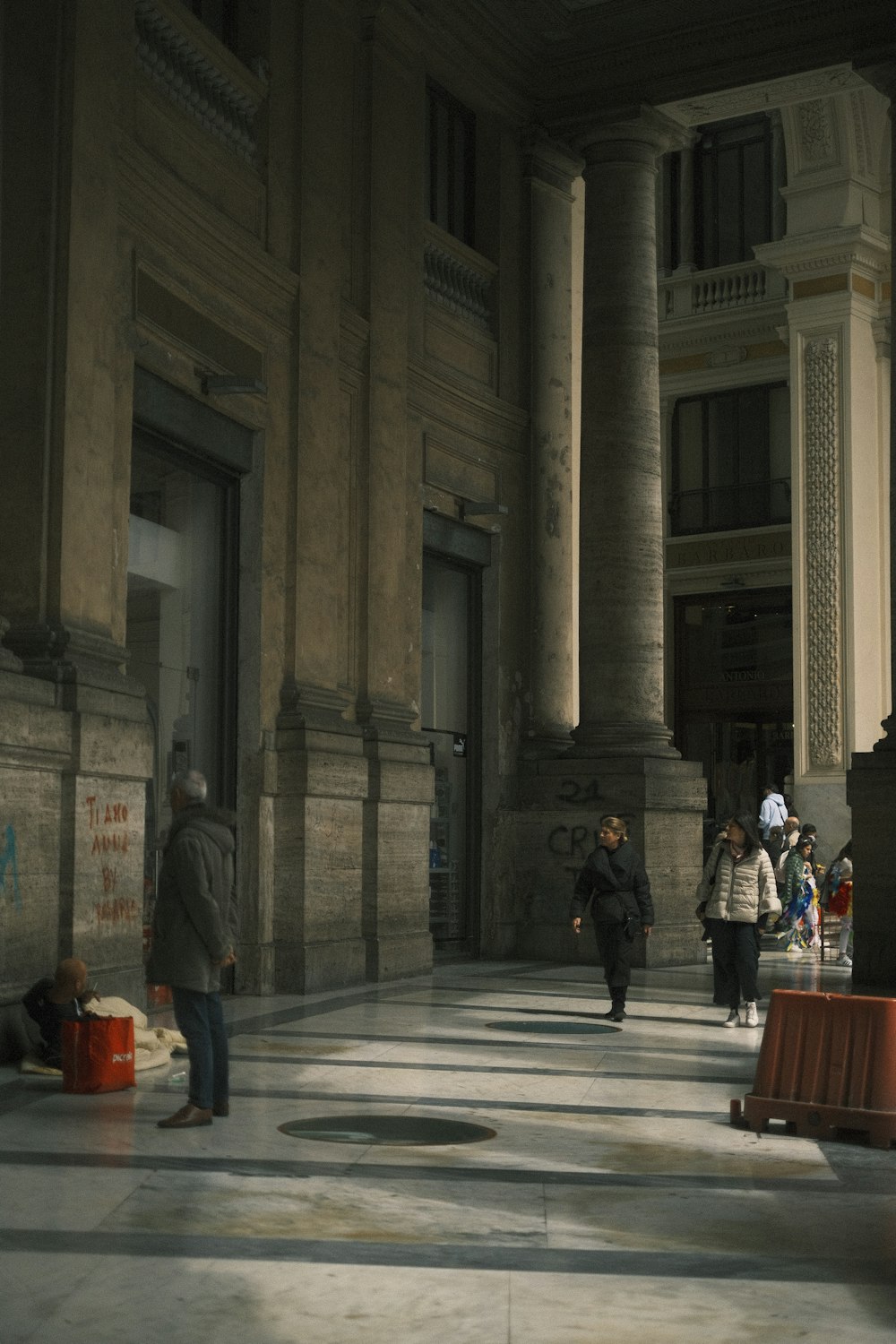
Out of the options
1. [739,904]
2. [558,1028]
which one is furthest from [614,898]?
[558,1028]

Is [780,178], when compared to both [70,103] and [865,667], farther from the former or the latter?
[70,103]

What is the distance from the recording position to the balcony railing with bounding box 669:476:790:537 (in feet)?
112

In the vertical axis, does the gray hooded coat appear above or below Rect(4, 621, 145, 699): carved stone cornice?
below

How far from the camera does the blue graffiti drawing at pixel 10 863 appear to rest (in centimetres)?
1061

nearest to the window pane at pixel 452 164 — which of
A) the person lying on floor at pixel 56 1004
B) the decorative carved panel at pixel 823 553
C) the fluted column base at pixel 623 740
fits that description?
the fluted column base at pixel 623 740

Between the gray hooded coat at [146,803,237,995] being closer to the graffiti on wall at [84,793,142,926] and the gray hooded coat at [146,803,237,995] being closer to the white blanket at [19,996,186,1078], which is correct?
the white blanket at [19,996,186,1078]

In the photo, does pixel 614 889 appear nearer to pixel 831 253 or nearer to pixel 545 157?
pixel 545 157

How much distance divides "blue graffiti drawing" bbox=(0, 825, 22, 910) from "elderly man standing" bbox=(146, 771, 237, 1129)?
2.15 meters

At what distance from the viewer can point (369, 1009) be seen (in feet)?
46.3

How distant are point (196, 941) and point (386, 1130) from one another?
1.31 m

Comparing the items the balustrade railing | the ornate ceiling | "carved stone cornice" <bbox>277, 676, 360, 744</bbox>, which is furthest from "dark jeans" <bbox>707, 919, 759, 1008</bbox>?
the ornate ceiling

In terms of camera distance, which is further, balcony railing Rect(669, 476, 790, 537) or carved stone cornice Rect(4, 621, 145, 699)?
balcony railing Rect(669, 476, 790, 537)

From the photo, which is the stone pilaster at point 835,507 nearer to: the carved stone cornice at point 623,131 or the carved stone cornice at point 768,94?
the carved stone cornice at point 768,94

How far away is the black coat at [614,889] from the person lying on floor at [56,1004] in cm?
507
